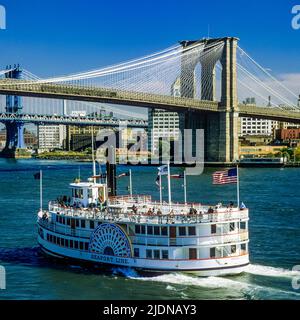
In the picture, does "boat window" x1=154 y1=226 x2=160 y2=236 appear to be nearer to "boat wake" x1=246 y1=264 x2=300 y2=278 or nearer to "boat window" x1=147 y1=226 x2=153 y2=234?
"boat window" x1=147 y1=226 x2=153 y2=234

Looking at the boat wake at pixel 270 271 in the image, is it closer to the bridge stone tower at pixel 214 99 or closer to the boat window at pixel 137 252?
the boat window at pixel 137 252

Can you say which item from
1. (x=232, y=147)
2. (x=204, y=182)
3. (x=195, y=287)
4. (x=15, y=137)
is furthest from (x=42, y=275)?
(x=15, y=137)

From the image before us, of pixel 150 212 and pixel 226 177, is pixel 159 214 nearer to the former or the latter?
pixel 150 212

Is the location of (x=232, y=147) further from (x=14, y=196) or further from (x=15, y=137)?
(x=15, y=137)

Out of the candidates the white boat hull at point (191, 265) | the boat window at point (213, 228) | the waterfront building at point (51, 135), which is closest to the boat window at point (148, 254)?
the white boat hull at point (191, 265)
